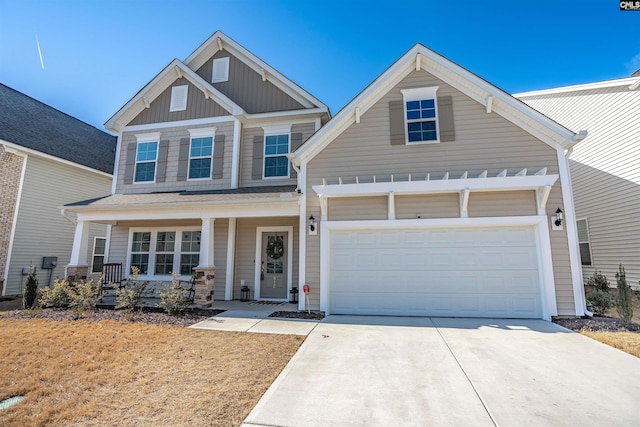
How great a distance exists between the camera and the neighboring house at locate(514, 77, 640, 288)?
10.1m

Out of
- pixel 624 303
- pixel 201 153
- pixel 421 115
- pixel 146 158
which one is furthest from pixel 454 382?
pixel 146 158

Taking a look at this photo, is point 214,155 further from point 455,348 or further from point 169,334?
point 455,348

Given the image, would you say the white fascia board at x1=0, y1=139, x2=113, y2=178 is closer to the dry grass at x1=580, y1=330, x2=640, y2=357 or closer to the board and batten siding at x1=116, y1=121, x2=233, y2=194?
the board and batten siding at x1=116, y1=121, x2=233, y2=194

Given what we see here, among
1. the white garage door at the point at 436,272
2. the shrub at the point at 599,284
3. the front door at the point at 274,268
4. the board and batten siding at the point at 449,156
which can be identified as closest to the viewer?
the white garage door at the point at 436,272

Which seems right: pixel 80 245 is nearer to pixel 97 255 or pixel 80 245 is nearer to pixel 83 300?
pixel 83 300

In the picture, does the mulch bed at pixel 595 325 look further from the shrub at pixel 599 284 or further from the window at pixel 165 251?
the window at pixel 165 251

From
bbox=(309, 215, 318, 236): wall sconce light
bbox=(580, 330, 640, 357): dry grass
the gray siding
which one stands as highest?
the gray siding

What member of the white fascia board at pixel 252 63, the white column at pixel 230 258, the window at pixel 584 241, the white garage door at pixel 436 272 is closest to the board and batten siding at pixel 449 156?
the white garage door at pixel 436 272

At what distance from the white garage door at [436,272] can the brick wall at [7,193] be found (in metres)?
12.3

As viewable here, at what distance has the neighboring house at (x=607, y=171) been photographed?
10148 millimetres

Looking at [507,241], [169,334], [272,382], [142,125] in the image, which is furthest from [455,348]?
[142,125]

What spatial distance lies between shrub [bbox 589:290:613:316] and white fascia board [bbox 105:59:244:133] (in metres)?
12.4

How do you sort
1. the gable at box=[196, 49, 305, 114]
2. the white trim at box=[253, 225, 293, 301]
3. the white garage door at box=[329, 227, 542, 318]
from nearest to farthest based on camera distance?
1. the white garage door at box=[329, 227, 542, 318]
2. the white trim at box=[253, 225, 293, 301]
3. the gable at box=[196, 49, 305, 114]
